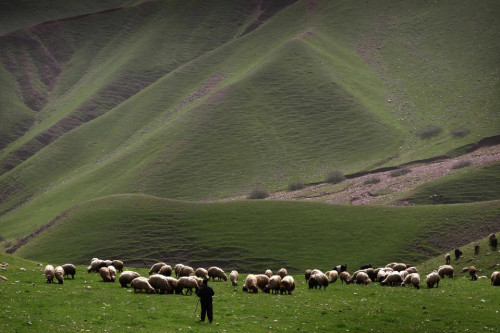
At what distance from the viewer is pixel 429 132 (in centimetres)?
16525

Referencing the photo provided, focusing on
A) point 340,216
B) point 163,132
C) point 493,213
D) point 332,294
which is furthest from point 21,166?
point 332,294

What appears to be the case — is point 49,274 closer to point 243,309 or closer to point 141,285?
point 141,285

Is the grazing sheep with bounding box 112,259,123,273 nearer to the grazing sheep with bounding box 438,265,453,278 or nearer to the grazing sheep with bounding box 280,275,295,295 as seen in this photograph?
the grazing sheep with bounding box 280,275,295,295

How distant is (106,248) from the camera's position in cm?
8175

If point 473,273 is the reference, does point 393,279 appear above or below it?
below

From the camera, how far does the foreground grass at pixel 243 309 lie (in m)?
23.9

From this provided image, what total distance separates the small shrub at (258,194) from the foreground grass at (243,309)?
9935 centimetres

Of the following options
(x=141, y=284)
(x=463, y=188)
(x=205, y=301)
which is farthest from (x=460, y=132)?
(x=205, y=301)

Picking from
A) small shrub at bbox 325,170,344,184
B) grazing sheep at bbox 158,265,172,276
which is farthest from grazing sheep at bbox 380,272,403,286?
small shrub at bbox 325,170,344,184

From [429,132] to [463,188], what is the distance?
2282 inches

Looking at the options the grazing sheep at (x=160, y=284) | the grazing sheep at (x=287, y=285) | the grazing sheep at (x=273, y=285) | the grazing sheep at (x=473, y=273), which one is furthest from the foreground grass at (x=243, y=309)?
the grazing sheep at (x=473, y=273)

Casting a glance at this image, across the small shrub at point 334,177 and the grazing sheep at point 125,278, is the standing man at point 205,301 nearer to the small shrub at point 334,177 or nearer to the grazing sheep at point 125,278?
the grazing sheep at point 125,278

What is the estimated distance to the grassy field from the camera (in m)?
23.9

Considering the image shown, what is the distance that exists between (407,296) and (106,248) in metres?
57.2
